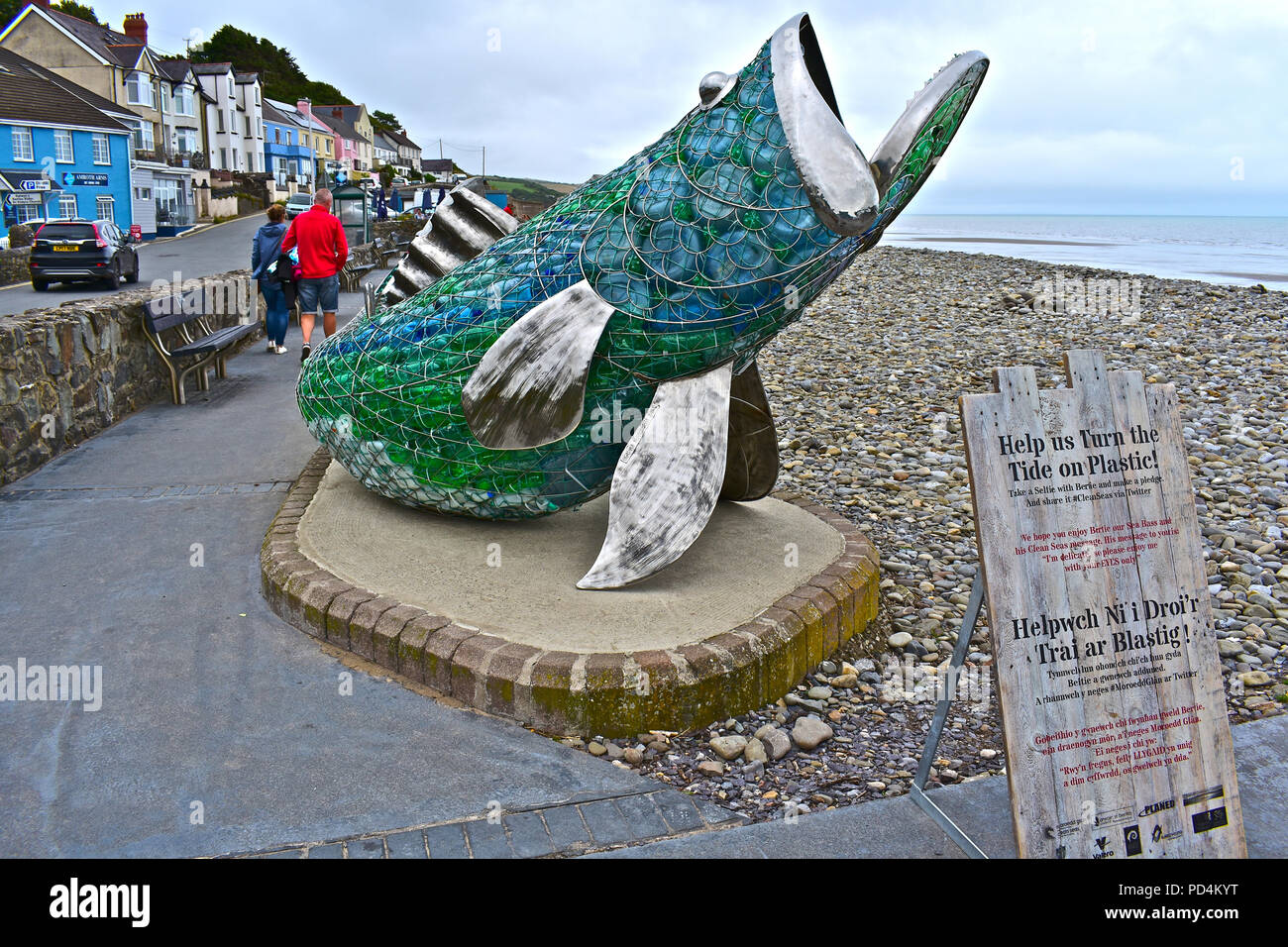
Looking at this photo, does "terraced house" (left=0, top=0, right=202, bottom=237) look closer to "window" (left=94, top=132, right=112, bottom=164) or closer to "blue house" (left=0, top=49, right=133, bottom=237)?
"blue house" (left=0, top=49, right=133, bottom=237)

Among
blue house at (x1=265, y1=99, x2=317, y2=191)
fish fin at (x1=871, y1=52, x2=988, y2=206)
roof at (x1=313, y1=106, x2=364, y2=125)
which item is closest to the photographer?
fish fin at (x1=871, y1=52, x2=988, y2=206)

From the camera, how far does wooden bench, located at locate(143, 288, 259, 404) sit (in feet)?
27.5

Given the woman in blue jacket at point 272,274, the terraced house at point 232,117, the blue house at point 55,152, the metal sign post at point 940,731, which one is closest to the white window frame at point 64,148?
the blue house at point 55,152

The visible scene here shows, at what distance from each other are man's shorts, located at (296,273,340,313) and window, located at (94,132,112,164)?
33599 mm

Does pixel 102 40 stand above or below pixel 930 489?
above

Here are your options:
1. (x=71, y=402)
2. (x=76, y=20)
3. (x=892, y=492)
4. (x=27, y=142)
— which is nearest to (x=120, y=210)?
(x=27, y=142)

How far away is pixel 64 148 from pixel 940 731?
1619 inches

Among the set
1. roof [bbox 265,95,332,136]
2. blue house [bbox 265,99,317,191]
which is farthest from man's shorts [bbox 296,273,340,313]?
roof [bbox 265,95,332,136]

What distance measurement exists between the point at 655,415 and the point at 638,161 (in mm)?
1148

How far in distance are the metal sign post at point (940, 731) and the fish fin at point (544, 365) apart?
5.82ft

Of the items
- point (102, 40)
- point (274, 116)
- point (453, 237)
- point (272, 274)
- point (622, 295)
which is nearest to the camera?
point (622, 295)

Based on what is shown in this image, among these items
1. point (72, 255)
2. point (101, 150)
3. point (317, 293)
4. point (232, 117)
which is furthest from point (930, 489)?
point (232, 117)

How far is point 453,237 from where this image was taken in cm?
514

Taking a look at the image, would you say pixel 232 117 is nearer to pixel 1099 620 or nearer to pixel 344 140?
pixel 344 140
